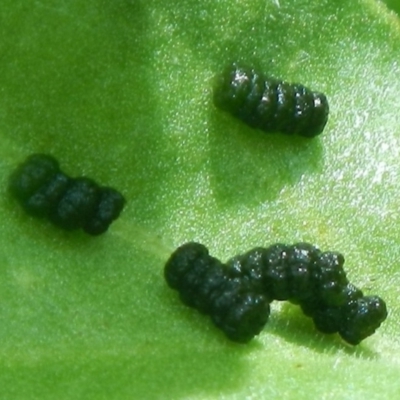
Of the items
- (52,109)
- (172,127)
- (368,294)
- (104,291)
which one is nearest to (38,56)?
(52,109)

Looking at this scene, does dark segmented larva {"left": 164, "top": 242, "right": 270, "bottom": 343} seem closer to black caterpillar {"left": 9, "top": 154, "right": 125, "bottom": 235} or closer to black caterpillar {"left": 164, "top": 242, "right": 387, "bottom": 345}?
black caterpillar {"left": 164, "top": 242, "right": 387, "bottom": 345}

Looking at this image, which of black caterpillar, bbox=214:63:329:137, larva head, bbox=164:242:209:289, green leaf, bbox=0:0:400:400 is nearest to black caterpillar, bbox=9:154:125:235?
green leaf, bbox=0:0:400:400

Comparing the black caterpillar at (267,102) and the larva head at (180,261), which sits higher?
the black caterpillar at (267,102)

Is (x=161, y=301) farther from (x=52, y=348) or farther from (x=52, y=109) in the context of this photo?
(x=52, y=109)

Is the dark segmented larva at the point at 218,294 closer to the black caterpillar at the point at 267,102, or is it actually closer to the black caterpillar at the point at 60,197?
the black caterpillar at the point at 60,197

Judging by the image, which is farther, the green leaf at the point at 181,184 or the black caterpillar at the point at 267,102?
the black caterpillar at the point at 267,102

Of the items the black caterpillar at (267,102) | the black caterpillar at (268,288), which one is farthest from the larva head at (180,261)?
the black caterpillar at (267,102)

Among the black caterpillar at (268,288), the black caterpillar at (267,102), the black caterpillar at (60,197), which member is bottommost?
the black caterpillar at (60,197)
